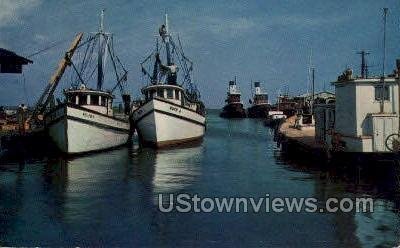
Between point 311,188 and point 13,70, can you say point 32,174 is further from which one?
point 311,188

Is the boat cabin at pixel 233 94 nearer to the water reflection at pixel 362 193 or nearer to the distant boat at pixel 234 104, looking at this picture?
the distant boat at pixel 234 104

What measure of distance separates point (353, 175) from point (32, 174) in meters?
18.2

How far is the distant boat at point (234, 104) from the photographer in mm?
125213

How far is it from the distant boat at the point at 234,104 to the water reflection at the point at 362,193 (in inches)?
3717

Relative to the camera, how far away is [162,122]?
38.1 metres

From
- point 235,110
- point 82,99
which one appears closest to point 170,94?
point 82,99

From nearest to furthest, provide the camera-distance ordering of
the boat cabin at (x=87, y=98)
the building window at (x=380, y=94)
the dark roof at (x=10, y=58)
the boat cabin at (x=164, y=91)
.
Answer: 1. the dark roof at (x=10, y=58)
2. the building window at (x=380, y=94)
3. the boat cabin at (x=87, y=98)
4. the boat cabin at (x=164, y=91)

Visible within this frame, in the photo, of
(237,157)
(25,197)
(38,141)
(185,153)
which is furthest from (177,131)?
(25,197)

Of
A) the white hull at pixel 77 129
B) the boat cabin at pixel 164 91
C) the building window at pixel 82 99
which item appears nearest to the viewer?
the white hull at pixel 77 129

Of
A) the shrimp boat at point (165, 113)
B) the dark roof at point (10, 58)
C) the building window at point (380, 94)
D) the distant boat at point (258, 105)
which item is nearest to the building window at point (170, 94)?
the shrimp boat at point (165, 113)

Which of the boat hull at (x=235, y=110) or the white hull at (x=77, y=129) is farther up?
the boat hull at (x=235, y=110)

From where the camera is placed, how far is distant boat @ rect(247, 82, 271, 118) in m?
125

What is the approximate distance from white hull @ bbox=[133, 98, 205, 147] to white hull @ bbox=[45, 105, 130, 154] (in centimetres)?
333

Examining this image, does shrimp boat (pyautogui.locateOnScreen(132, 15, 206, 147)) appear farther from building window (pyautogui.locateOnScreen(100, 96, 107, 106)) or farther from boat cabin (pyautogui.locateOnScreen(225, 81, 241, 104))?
boat cabin (pyautogui.locateOnScreen(225, 81, 241, 104))
